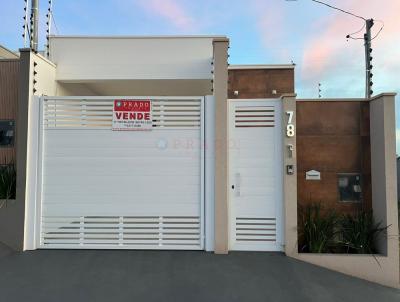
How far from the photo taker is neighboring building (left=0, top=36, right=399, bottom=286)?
512 cm

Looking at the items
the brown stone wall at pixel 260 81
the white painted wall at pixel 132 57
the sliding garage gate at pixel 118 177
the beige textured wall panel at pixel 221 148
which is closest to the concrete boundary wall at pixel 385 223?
the beige textured wall panel at pixel 221 148

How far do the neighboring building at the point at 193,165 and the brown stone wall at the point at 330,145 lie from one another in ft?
0.06

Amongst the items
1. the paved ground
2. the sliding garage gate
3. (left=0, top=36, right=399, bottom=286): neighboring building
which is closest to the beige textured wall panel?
(left=0, top=36, right=399, bottom=286): neighboring building

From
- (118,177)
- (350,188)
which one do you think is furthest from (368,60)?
(118,177)

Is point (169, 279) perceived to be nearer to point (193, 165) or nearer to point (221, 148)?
point (193, 165)

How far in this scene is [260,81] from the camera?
9.65m

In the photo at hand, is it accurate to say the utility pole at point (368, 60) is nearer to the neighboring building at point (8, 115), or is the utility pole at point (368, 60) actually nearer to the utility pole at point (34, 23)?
the utility pole at point (34, 23)

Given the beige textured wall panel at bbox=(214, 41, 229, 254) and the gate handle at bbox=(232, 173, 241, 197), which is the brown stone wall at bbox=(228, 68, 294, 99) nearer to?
the beige textured wall panel at bbox=(214, 41, 229, 254)

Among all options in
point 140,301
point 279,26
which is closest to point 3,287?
point 140,301

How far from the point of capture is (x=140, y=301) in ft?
12.0

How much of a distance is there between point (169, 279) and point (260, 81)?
7271mm

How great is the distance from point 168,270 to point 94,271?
1.11 meters

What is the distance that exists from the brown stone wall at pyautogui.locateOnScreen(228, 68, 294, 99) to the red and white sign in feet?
15.9

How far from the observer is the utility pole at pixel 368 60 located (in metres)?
6.85
